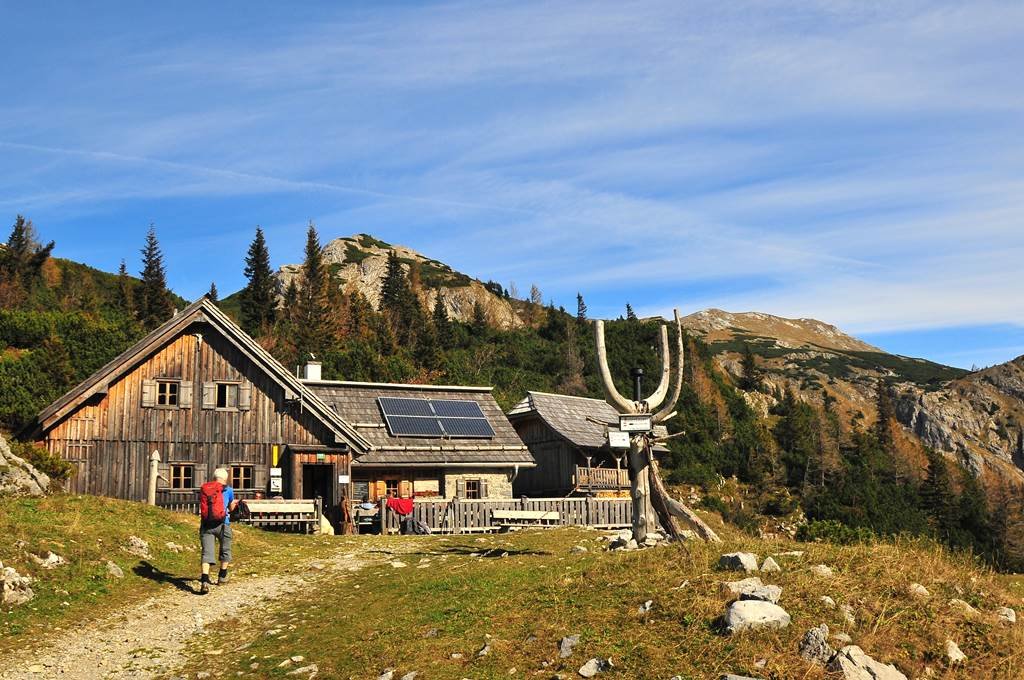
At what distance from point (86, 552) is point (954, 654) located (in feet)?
48.8

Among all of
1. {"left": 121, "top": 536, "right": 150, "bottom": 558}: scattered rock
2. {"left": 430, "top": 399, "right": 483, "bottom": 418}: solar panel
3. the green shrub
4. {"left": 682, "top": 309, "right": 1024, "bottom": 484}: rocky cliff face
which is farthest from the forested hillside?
{"left": 121, "top": 536, "right": 150, "bottom": 558}: scattered rock

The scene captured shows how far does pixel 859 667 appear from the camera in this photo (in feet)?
31.3

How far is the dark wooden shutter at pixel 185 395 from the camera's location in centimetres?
3055

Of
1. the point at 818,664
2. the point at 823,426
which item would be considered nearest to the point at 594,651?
the point at 818,664

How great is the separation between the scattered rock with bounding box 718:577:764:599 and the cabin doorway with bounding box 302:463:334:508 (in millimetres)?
22111

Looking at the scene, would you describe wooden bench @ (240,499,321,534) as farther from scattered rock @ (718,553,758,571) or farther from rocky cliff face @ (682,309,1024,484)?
rocky cliff face @ (682,309,1024,484)

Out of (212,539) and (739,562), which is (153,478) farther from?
(739,562)

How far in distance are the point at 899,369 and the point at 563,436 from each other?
5955 inches

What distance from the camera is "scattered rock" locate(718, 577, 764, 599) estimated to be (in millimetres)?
11500

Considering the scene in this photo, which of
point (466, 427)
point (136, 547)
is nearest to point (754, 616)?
point (136, 547)

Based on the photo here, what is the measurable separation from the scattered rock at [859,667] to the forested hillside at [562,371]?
3985 cm

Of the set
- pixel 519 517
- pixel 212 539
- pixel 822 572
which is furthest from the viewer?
pixel 519 517

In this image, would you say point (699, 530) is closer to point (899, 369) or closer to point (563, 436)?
point (563, 436)

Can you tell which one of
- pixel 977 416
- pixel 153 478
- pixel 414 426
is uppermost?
pixel 977 416
